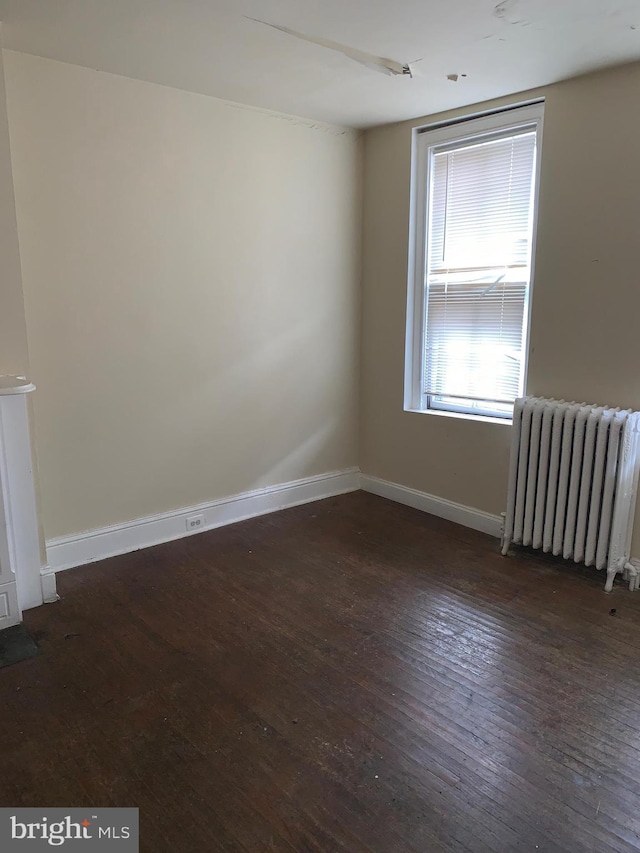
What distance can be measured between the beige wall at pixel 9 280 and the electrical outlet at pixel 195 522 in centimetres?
137

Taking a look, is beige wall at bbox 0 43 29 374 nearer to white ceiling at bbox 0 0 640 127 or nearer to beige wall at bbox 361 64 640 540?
white ceiling at bbox 0 0 640 127

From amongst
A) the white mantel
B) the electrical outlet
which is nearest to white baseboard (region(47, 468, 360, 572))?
the electrical outlet

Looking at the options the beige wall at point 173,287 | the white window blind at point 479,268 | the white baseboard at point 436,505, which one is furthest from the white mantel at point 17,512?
the white window blind at point 479,268

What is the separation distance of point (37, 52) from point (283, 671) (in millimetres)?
2947

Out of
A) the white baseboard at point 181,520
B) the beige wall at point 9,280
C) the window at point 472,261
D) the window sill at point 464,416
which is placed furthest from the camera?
the window sill at point 464,416

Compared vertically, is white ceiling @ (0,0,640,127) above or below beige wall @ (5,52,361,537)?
above

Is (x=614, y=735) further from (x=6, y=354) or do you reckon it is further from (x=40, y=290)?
(x=40, y=290)

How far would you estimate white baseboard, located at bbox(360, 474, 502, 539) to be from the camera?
3729 mm

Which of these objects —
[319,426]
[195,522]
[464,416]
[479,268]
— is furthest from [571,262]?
[195,522]

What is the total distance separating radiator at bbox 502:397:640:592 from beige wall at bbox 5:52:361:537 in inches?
60.1

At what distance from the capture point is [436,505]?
403cm

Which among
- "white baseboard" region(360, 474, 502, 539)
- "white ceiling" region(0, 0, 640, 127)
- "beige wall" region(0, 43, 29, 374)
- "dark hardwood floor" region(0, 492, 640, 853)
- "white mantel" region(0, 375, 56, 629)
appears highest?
"white ceiling" region(0, 0, 640, 127)

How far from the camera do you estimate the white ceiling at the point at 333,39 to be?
2254 mm

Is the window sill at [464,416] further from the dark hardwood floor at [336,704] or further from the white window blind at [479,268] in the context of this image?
the dark hardwood floor at [336,704]
